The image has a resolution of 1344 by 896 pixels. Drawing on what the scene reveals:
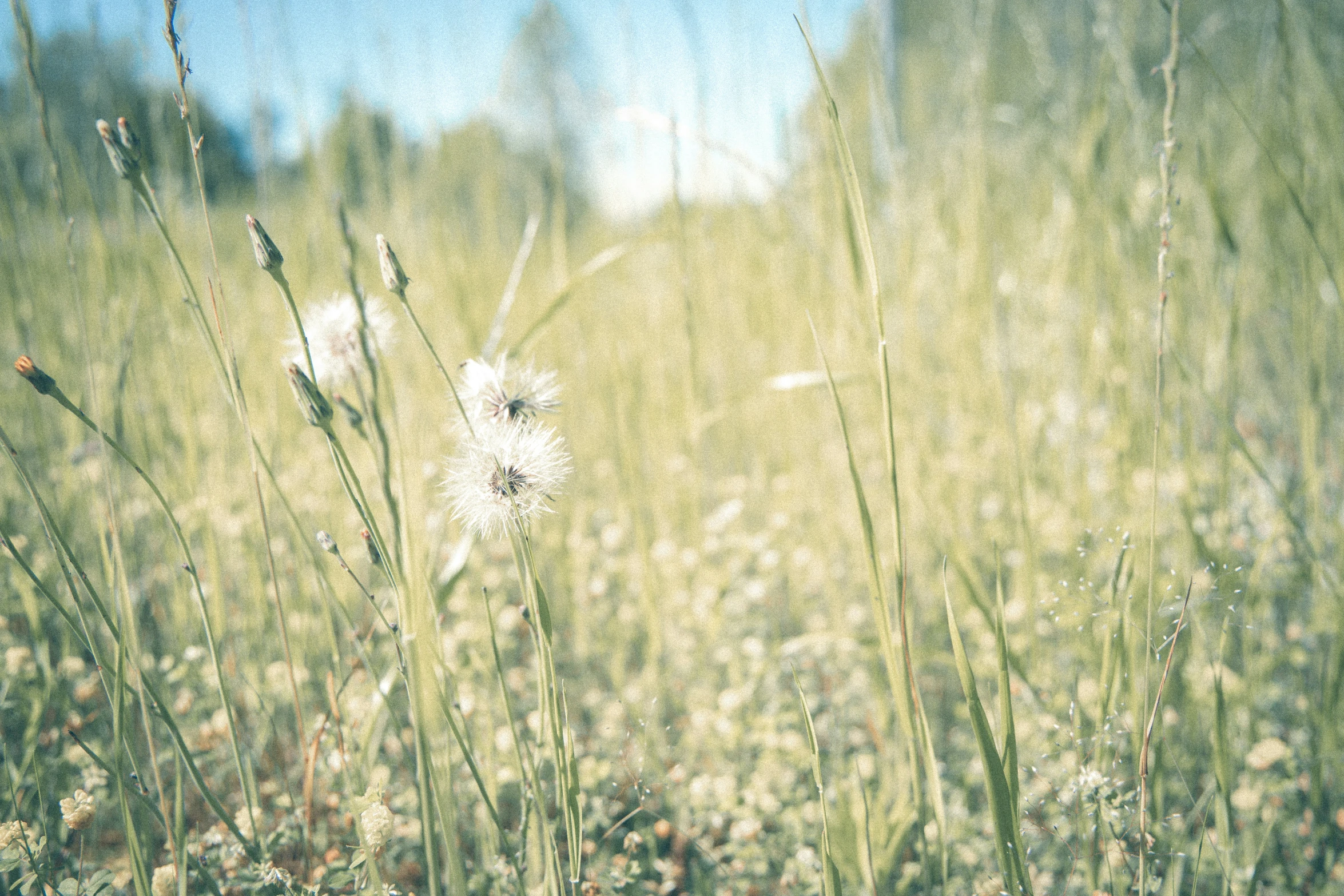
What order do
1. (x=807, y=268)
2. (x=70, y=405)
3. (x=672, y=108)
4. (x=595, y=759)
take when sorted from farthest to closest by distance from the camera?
1. (x=807, y=268)
2. (x=595, y=759)
3. (x=672, y=108)
4. (x=70, y=405)

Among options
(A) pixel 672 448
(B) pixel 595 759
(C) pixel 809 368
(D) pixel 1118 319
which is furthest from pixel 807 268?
(B) pixel 595 759

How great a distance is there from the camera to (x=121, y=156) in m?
0.48

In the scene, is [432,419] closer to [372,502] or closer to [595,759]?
[372,502]

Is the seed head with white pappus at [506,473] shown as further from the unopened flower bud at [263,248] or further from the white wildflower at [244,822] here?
the white wildflower at [244,822]

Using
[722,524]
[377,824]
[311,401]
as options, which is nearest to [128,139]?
[311,401]

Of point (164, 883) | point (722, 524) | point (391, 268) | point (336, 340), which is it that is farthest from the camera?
point (722, 524)

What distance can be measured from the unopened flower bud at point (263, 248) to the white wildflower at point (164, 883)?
0.52 meters

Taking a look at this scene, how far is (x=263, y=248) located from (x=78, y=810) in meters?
0.54

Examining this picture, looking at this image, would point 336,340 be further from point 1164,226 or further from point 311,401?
point 1164,226

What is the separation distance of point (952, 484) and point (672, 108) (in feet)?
3.03

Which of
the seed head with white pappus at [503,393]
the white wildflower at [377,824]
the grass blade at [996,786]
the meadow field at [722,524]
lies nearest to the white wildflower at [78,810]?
the meadow field at [722,524]

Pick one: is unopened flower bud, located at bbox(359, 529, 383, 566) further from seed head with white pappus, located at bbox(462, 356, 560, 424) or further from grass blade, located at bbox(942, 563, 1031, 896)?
grass blade, located at bbox(942, 563, 1031, 896)

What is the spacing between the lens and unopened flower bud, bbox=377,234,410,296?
17.6 inches

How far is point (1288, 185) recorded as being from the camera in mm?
564
